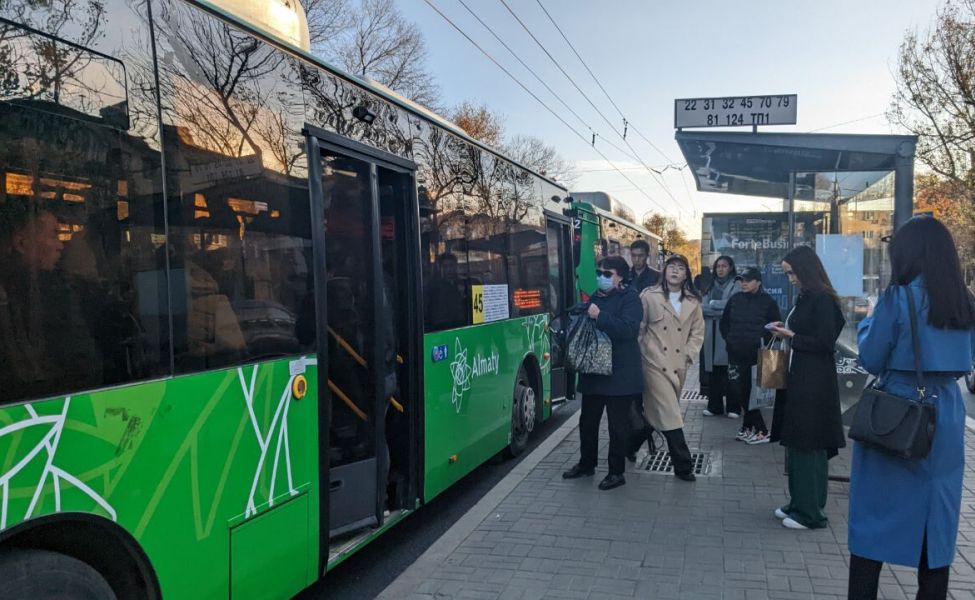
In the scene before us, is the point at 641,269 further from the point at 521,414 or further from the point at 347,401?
the point at 347,401

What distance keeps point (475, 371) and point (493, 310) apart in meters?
0.77

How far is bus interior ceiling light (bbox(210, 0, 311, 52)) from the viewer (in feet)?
12.8

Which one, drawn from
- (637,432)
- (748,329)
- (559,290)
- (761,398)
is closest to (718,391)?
(748,329)

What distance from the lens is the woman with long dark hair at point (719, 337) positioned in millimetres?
8812

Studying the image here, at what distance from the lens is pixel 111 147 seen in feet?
8.82

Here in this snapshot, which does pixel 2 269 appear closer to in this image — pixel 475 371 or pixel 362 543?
pixel 362 543

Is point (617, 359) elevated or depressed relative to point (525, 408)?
elevated

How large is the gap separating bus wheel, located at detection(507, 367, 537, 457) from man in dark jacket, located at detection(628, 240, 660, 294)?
2.34 meters

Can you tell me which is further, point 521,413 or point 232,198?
point 521,413

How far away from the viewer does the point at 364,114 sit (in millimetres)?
4484

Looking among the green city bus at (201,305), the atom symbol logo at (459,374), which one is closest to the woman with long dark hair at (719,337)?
the atom symbol logo at (459,374)

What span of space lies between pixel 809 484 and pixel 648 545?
3.97ft

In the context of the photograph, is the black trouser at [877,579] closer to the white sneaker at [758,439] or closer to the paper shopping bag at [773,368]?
the paper shopping bag at [773,368]

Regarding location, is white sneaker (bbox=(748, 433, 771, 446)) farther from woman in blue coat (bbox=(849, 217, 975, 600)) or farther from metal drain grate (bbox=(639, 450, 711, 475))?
woman in blue coat (bbox=(849, 217, 975, 600))
